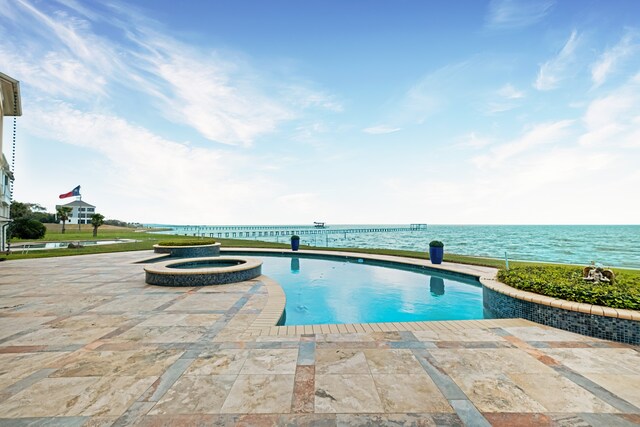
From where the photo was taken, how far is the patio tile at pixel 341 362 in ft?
11.3

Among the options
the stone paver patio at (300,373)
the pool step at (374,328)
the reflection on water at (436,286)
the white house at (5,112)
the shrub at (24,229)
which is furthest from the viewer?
the shrub at (24,229)

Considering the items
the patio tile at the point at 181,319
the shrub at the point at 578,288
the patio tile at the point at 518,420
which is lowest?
the patio tile at the point at 181,319

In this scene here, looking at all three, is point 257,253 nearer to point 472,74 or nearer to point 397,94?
point 397,94

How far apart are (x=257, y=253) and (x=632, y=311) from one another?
760 inches

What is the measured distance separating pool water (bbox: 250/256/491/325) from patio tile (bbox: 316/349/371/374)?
2504mm

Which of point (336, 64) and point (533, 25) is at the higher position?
point (336, 64)

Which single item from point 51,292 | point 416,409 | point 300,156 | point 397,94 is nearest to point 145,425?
point 416,409

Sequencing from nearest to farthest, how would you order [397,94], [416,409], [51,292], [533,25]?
[416,409] → [51,292] → [533,25] → [397,94]

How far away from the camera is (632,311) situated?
14.8ft

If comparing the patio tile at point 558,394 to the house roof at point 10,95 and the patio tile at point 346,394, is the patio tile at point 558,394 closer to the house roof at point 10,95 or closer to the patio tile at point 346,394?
the patio tile at point 346,394

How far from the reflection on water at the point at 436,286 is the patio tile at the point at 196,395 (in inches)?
311

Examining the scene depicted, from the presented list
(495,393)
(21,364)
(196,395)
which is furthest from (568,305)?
(21,364)

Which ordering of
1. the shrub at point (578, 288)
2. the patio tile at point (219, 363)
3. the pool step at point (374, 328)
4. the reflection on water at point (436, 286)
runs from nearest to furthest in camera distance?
the patio tile at point (219, 363)
the shrub at point (578, 288)
the pool step at point (374, 328)
the reflection on water at point (436, 286)

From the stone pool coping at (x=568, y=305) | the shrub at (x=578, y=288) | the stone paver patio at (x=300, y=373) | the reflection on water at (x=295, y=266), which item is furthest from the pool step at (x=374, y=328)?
the reflection on water at (x=295, y=266)
